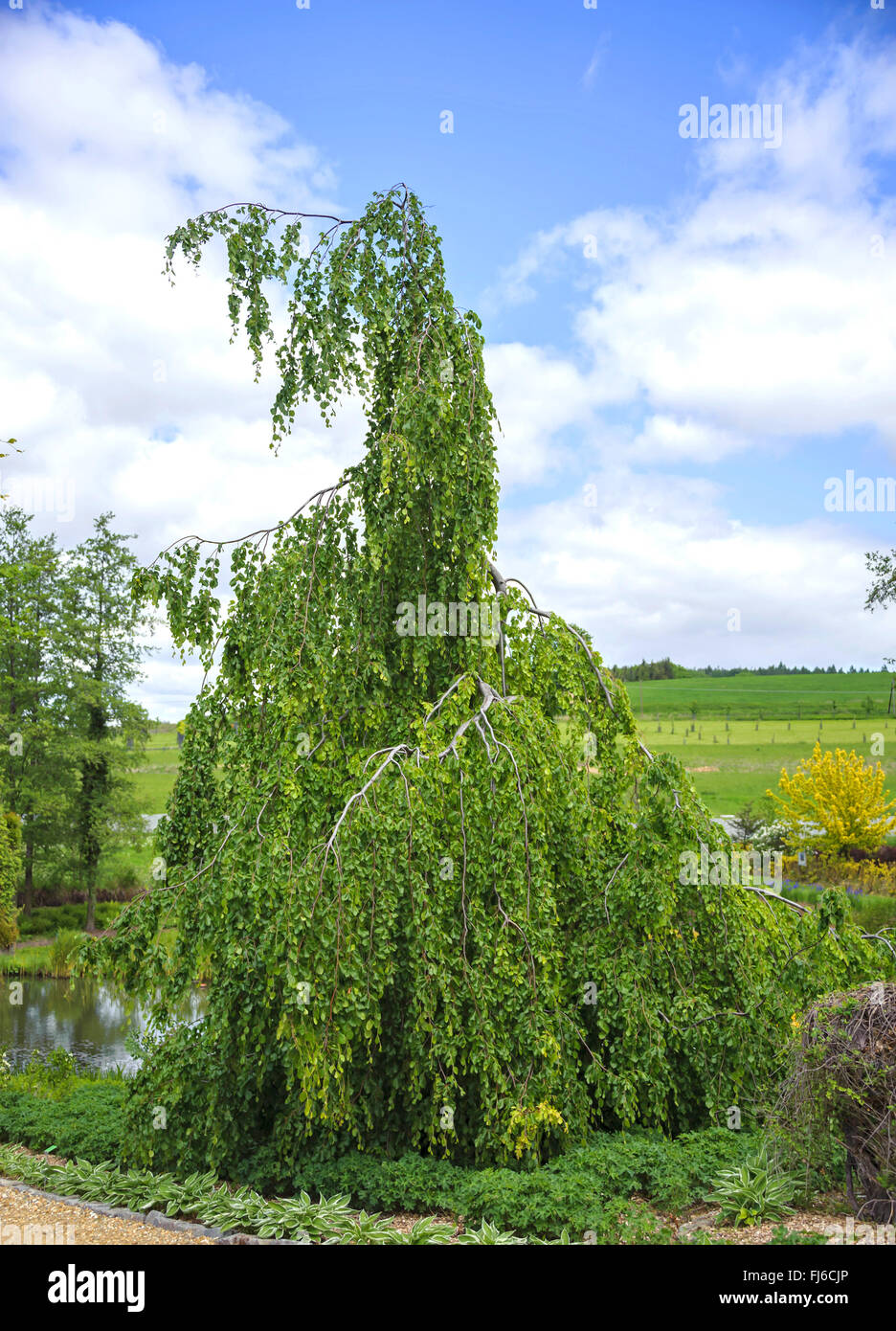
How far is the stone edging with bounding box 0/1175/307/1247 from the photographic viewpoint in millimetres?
4871

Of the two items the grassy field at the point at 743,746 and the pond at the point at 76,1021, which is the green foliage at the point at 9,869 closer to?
the pond at the point at 76,1021

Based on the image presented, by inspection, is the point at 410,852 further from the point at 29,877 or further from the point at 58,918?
the point at 29,877

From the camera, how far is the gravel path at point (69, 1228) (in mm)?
4984

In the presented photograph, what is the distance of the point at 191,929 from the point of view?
19.4 feet

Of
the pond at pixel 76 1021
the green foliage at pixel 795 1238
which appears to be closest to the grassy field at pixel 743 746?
the pond at pixel 76 1021

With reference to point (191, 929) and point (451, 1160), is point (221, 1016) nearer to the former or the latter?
point (191, 929)

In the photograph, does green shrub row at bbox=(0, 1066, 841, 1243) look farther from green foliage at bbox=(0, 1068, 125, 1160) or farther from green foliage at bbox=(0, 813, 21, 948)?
green foliage at bbox=(0, 813, 21, 948)

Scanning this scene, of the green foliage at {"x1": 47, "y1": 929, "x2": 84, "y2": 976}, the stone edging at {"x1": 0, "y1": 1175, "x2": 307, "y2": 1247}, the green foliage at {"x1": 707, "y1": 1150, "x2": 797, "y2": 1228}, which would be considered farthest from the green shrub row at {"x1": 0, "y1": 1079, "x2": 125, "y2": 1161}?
the green foliage at {"x1": 47, "y1": 929, "x2": 84, "y2": 976}

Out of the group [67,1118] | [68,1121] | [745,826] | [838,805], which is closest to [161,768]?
[745,826]

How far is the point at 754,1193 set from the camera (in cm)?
490

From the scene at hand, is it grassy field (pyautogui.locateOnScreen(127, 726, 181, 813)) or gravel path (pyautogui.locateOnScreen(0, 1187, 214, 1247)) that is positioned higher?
grassy field (pyautogui.locateOnScreen(127, 726, 181, 813))

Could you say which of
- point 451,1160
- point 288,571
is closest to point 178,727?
point 288,571

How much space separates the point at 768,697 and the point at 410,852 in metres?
32.1

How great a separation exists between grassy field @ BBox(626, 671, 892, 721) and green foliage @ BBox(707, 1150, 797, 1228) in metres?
27.6
